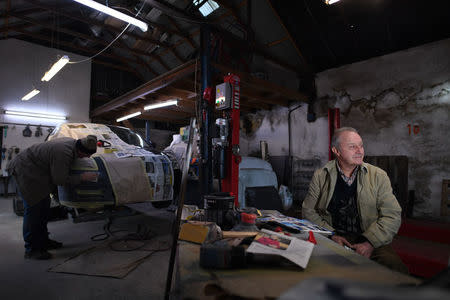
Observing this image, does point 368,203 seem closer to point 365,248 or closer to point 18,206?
point 365,248

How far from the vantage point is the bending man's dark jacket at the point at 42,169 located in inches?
112

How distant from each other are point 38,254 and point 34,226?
1.12 feet

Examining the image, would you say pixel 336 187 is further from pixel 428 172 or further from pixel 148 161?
pixel 428 172

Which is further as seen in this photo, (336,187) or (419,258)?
(419,258)

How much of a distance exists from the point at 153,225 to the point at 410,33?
20.7 feet

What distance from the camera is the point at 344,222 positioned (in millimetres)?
1936

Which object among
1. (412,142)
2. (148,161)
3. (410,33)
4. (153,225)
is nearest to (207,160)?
(148,161)

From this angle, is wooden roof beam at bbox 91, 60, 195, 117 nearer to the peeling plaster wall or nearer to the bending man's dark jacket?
the bending man's dark jacket

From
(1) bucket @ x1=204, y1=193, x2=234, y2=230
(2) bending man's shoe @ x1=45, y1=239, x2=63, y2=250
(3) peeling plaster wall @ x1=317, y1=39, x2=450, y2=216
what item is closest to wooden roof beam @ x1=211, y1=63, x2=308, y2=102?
(3) peeling plaster wall @ x1=317, y1=39, x2=450, y2=216

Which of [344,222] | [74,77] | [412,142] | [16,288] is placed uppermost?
[74,77]

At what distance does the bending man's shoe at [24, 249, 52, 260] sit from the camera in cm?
285

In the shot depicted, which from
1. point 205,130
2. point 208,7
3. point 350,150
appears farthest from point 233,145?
point 208,7

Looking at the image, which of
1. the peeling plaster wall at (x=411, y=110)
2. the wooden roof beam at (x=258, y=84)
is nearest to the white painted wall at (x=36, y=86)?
the wooden roof beam at (x=258, y=84)

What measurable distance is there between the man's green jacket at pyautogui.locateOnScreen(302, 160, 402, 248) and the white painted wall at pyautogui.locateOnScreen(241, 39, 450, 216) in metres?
3.79
